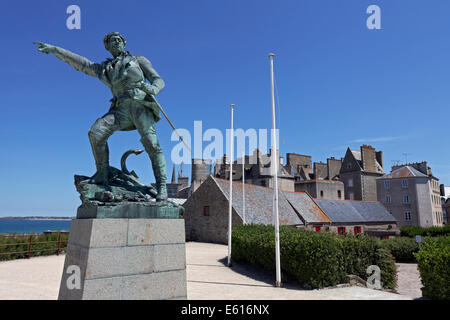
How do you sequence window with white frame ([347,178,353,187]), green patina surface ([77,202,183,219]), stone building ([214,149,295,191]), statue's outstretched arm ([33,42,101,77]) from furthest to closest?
window with white frame ([347,178,353,187]), stone building ([214,149,295,191]), statue's outstretched arm ([33,42,101,77]), green patina surface ([77,202,183,219])

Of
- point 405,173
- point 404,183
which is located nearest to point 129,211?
point 404,183

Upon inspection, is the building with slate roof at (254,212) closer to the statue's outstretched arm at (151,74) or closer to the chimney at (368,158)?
the statue's outstretched arm at (151,74)

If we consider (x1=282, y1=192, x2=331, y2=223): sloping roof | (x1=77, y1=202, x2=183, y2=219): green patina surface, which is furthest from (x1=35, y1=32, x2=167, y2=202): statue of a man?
(x1=282, y1=192, x2=331, y2=223): sloping roof

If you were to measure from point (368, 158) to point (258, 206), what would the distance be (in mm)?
32787

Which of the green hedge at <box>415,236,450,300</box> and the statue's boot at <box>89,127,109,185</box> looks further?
the green hedge at <box>415,236,450,300</box>

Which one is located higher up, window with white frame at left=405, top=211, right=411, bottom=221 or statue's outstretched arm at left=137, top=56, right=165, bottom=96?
statue's outstretched arm at left=137, top=56, right=165, bottom=96

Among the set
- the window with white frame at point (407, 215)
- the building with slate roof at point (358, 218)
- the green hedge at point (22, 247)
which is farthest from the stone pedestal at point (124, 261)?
the window with white frame at point (407, 215)

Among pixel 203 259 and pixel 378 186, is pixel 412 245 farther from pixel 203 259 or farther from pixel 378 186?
pixel 378 186

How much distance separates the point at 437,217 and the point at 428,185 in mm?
6079

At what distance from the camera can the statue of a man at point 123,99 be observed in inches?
195

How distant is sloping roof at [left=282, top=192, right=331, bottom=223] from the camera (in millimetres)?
27531

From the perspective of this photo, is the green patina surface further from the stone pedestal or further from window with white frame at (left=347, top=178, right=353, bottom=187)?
window with white frame at (left=347, top=178, right=353, bottom=187)

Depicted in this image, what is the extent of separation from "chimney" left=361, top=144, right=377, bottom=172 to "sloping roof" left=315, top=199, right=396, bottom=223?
13.3 metres

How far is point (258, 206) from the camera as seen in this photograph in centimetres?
2466
